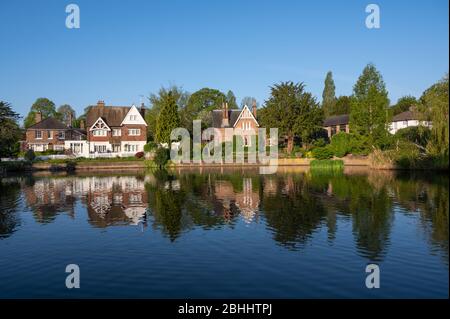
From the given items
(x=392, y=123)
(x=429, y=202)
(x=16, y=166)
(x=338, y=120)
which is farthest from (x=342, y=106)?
(x=429, y=202)

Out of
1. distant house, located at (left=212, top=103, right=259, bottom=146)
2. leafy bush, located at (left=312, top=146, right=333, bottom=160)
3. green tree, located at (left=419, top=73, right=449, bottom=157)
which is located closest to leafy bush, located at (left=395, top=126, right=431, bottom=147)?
green tree, located at (left=419, top=73, right=449, bottom=157)

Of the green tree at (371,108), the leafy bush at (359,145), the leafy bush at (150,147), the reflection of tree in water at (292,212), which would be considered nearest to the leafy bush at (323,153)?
the leafy bush at (359,145)

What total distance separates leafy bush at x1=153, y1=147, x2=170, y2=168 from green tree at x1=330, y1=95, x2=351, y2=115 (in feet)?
205

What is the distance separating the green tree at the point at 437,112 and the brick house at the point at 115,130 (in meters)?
49.5

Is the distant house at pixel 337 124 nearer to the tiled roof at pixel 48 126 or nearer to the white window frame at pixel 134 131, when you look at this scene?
the white window frame at pixel 134 131

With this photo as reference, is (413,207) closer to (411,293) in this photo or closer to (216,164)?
(411,293)

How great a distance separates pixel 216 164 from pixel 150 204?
35496 millimetres

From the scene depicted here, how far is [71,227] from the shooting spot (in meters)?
21.7

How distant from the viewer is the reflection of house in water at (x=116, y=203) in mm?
23344

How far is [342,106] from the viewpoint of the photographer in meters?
109

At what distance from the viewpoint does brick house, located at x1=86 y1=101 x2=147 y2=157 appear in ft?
249
